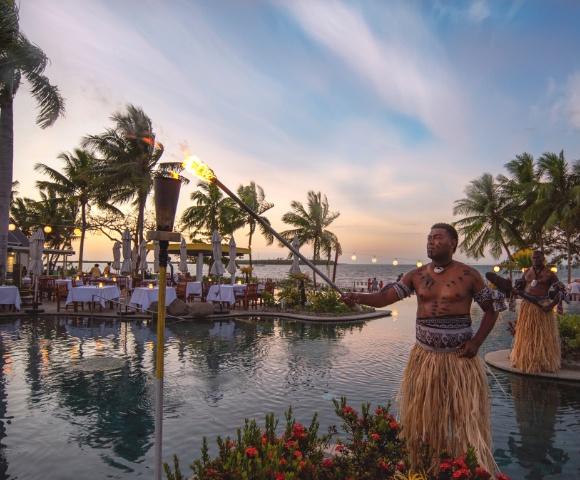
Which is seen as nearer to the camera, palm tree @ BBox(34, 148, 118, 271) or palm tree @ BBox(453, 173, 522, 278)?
palm tree @ BBox(34, 148, 118, 271)

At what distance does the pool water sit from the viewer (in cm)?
382

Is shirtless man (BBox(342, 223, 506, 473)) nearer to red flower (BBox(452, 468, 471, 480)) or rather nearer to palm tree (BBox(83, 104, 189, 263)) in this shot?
red flower (BBox(452, 468, 471, 480))

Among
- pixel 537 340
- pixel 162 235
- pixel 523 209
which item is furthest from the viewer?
pixel 523 209

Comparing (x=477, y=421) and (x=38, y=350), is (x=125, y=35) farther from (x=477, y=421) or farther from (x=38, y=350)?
(x=477, y=421)

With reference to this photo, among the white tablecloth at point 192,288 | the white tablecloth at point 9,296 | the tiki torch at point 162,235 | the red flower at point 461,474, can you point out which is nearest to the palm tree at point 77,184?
the white tablecloth at point 192,288

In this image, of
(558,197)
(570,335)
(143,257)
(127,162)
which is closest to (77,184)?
(127,162)

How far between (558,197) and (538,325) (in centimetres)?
2420

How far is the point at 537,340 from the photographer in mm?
6586

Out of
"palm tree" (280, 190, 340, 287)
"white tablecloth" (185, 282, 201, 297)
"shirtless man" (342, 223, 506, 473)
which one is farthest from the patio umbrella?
"palm tree" (280, 190, 340, 287)

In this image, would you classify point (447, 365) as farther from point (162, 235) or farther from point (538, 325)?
point (538, 325)

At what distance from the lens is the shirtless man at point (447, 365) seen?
2.71 meters

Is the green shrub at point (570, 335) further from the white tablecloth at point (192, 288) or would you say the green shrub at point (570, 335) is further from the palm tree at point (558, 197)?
the palm tree at point (558, 197)

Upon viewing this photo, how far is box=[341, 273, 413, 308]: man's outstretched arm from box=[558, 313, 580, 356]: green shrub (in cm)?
593

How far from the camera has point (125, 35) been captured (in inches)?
290
